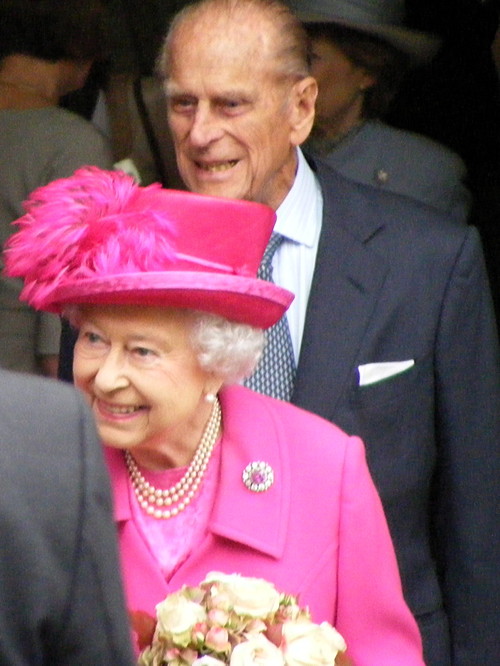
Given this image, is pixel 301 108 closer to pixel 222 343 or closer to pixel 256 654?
pixel 222 343

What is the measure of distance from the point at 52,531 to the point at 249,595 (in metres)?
0.86

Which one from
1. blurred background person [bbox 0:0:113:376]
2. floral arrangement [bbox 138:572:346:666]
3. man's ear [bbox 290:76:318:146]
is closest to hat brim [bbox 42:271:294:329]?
floral arrangement [bbox 138:572:346:666]

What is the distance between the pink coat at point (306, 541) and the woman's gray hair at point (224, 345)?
0.13 meters

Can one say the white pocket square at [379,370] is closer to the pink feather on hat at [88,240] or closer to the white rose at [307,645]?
the pink feather on hat at [88,240]

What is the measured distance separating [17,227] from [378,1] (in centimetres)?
119

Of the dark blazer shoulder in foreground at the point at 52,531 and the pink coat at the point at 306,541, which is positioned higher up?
the dark blazer shoulder in foreground at the point at 52,531

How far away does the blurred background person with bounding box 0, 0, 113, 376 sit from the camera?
4281 mm

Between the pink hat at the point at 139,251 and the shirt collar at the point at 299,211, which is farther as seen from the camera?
the shirt collar at the point at 299,211

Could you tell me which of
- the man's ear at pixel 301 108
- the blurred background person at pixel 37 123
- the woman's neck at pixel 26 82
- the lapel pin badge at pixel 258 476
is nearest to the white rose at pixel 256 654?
the lapel pin badge at pixel 258 476

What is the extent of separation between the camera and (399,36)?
4.43 metres

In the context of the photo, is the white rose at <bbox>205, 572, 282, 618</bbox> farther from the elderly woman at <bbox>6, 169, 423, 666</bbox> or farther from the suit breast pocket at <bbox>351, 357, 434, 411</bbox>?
the suit breast pocket at <bbox>351, 357, 434, 411</bbox>

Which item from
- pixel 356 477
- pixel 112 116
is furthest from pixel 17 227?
pixel 356 477

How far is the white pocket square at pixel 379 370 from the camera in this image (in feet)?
10.3

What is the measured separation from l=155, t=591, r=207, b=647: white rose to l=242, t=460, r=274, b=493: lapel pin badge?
1.16 ft
